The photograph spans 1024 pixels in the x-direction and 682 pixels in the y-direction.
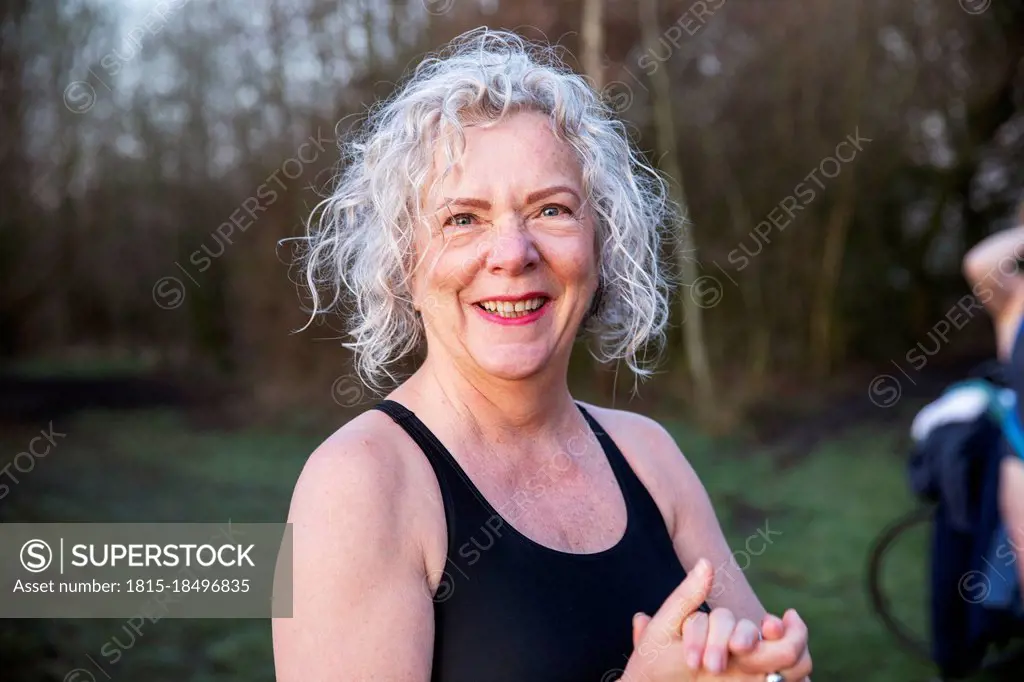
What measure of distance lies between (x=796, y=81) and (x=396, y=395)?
7.43 metres

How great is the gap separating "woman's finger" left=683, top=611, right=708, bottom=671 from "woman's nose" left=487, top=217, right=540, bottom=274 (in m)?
0.55

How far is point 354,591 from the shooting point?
1.17 metres

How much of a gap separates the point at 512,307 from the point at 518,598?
43 centimetres

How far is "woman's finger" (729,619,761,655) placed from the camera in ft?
3.96

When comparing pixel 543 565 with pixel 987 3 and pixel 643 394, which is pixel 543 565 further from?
pixel 987 3

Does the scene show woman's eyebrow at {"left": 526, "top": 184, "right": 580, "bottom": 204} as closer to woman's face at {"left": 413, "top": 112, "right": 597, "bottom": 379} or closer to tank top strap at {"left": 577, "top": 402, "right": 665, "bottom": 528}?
woman's face at {"left": 413, "top": 112, "right": 597, "bottom": 379}

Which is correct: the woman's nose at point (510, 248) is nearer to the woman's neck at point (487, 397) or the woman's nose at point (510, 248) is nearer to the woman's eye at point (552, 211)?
the woman's eye at point (552, 211)

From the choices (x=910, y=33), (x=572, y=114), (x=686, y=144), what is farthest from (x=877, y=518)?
(x=572, y=114)

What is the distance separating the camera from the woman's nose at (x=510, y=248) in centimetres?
141

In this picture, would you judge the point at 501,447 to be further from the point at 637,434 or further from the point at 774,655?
the point at 774,655

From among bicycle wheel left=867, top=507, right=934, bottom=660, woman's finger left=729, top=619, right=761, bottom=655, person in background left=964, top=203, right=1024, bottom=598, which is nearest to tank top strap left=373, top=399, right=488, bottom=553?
woman's finger left=729, top=619, right=761, bottom=655

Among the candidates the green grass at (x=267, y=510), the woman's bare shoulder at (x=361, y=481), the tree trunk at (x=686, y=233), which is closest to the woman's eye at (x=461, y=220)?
the woman's bare shoulder at (x=361, y=481)

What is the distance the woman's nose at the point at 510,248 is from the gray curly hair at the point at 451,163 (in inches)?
5.1

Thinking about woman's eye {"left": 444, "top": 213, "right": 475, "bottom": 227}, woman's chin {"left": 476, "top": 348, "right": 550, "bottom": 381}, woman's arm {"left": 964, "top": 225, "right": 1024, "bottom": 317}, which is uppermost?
woman's arm {"left": 964, "top": 225, "right": 1024, "bottom": 317}
